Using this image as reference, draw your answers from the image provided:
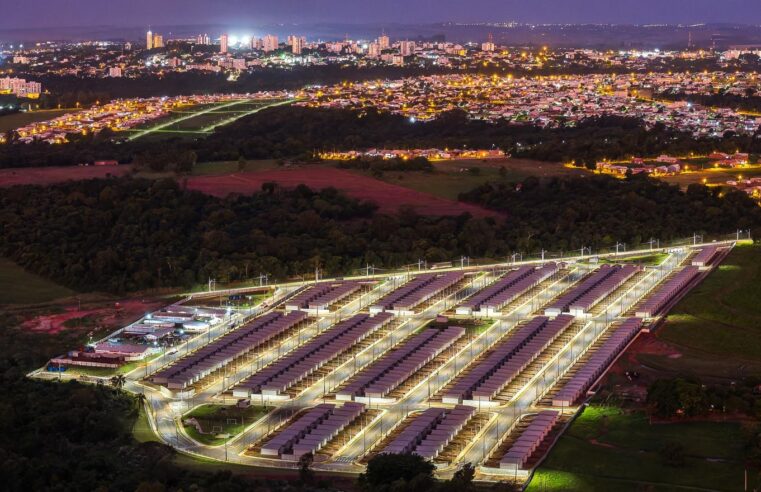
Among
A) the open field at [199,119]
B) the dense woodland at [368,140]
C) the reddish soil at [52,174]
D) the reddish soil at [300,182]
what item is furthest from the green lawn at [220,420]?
the open field at [199,119]

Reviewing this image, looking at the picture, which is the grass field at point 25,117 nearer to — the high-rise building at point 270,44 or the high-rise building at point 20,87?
the high-rise building at point 20,87

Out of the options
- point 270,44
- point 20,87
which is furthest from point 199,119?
point 270,44

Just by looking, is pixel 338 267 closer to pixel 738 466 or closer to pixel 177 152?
pixel 738 466

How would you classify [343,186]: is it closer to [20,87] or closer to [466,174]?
[466,174]

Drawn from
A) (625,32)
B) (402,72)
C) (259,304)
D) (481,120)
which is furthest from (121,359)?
(625,32)

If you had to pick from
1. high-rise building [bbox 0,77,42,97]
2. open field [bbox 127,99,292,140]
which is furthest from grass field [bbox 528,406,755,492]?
high-rise building [bbox 0,77,42,97]

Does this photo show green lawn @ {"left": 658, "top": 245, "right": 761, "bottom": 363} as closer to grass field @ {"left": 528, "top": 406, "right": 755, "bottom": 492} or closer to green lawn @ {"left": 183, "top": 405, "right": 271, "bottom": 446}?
grass field @ {"left": 528, "top": 406, "right": 755, "bottom": 492}
